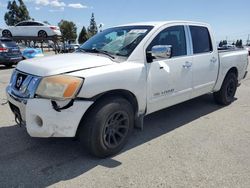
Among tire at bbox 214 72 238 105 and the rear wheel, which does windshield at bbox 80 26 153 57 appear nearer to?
tire at bbox 214 72 238 105

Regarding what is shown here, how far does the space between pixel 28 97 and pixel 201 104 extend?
13.8 ft

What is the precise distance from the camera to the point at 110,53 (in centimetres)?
384

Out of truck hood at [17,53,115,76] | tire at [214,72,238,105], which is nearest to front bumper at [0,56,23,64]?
truck hood at [17,53,115,76]

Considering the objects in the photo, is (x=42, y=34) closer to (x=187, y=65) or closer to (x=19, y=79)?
(x=187, y=65)

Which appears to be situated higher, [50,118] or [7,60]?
[7,60]

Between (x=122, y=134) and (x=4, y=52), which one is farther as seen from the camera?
(x=4, y=52)

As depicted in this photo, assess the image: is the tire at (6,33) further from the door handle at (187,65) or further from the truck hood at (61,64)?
the door handle at (187,65)

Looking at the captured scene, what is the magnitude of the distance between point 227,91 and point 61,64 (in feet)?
13.7

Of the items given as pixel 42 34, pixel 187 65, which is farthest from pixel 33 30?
pixel 187 65

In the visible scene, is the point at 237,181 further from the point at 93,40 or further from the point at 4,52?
the point at 4,52

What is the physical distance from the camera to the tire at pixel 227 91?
19.2 ft

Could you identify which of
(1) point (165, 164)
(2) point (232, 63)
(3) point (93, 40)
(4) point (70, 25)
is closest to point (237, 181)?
(1) point (165, 164)

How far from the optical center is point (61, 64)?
10.7ft

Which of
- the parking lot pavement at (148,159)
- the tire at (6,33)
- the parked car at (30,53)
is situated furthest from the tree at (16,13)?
the parking lot pavement at (148,159)
